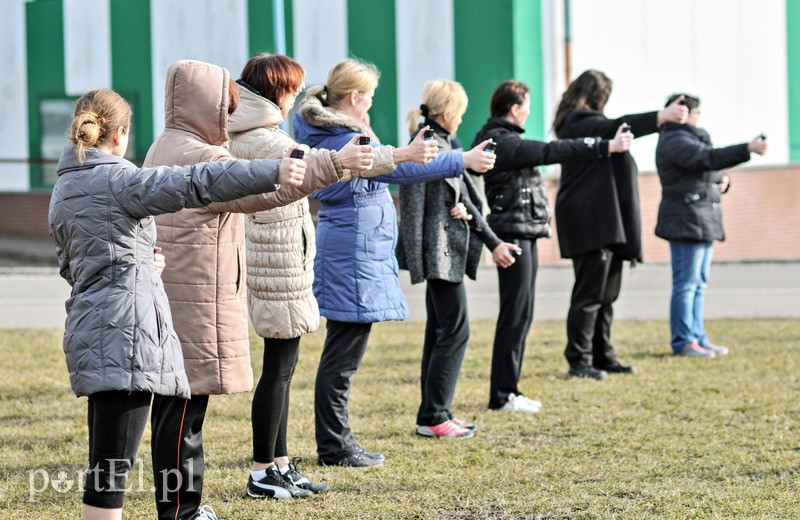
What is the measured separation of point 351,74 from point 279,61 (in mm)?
759

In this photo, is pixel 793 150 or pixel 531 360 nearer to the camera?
pixel 531 360

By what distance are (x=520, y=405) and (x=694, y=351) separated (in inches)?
97.3

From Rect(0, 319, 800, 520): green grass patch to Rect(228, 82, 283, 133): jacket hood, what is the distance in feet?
5.02

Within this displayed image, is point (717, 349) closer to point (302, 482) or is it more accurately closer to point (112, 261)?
point (302, 482)

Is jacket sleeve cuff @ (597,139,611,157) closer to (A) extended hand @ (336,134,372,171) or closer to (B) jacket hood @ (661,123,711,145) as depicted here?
(B) jacket hood @ (661,123,711,145)

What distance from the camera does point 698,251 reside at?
29.7 ft

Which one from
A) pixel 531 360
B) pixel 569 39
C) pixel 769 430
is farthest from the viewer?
pixel 569 39

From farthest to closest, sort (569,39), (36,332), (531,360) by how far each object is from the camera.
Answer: (569,39), (36,332), (531,360)

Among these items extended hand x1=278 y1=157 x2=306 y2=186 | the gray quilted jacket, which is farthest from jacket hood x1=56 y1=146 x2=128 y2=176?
extended hand x1=278 y1=157 x2=306 y2=186

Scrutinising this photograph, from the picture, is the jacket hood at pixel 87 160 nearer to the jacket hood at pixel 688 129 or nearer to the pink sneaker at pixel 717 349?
the jacket hood at pixel 688 129

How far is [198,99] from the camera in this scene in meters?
4.17

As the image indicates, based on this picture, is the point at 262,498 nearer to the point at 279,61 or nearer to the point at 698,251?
the point at 279,61

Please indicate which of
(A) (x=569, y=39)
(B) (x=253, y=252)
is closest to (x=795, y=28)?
(A) (x=569, y=39)

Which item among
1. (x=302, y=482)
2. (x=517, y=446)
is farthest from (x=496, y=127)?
(x=302, y=482)
